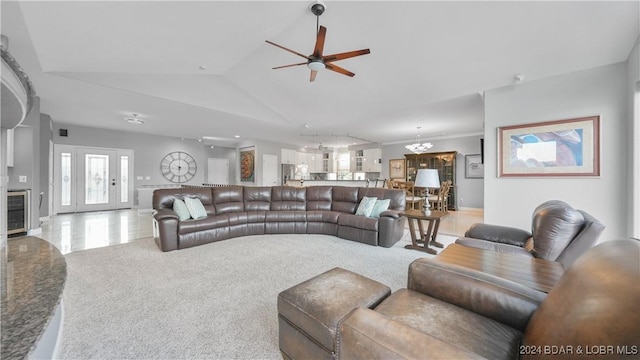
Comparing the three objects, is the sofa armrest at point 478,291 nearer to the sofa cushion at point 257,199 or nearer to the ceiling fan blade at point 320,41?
the ceiling fan blade at point 320,41

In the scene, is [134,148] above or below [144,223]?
above

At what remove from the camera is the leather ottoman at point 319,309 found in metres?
1.17

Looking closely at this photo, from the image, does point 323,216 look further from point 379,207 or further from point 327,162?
point 327,162

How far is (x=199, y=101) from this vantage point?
509cm

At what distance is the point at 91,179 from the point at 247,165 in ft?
15.5

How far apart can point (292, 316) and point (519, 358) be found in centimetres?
101

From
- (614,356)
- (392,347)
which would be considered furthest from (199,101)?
(614,356)

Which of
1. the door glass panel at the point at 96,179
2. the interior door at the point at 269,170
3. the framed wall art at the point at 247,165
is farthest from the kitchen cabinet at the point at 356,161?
the door glass panel at the point at 96,179

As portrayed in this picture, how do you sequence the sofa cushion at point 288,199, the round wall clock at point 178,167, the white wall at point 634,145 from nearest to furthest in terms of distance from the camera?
1. the white wall at point 634,145
2. the sofa cushion at point 288,199
3. the round wall clock at point 178,167

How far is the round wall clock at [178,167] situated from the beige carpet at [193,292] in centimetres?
571

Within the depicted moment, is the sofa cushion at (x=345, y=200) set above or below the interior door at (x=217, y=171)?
below

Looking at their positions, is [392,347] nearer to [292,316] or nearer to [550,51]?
[292,316]

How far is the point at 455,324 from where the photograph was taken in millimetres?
1093

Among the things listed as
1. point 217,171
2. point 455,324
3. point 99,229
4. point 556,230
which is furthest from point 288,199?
point 217,171
